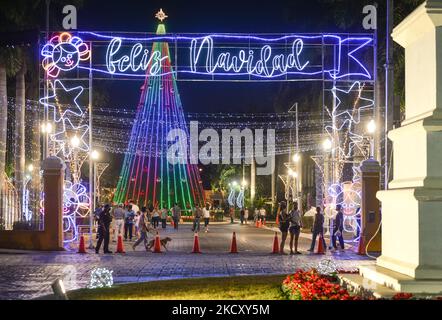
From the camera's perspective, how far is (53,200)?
2942cm

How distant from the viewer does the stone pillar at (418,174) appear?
10.3 m

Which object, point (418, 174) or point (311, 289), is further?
point (311, 289)

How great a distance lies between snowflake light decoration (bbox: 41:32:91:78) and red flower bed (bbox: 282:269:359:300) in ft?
61.9

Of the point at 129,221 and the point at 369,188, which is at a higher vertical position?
the point at 369,188

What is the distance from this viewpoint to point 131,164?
60.7m

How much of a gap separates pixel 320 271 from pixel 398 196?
3.73 metres

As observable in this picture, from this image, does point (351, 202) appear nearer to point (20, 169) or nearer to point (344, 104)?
point (344, 104)

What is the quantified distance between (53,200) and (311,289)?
19946 millimetres

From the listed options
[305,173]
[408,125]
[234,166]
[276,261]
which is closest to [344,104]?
[276,261]

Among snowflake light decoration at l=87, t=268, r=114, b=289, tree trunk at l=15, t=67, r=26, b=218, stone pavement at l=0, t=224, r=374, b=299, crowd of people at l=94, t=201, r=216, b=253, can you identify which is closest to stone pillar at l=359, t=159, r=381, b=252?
stone pavement at l=0, t=224, r=374, b=299

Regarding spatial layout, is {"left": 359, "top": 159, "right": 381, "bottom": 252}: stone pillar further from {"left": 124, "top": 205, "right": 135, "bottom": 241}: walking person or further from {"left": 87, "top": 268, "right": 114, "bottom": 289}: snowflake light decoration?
{"left": 87, "top": 268, "right": 114, "bottom": 289}: snowflake light decoration

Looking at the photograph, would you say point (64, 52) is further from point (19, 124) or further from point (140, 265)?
point (19, 124)

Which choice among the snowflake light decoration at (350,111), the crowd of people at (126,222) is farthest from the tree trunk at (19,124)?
the snowflake light decoration at (350,111)
